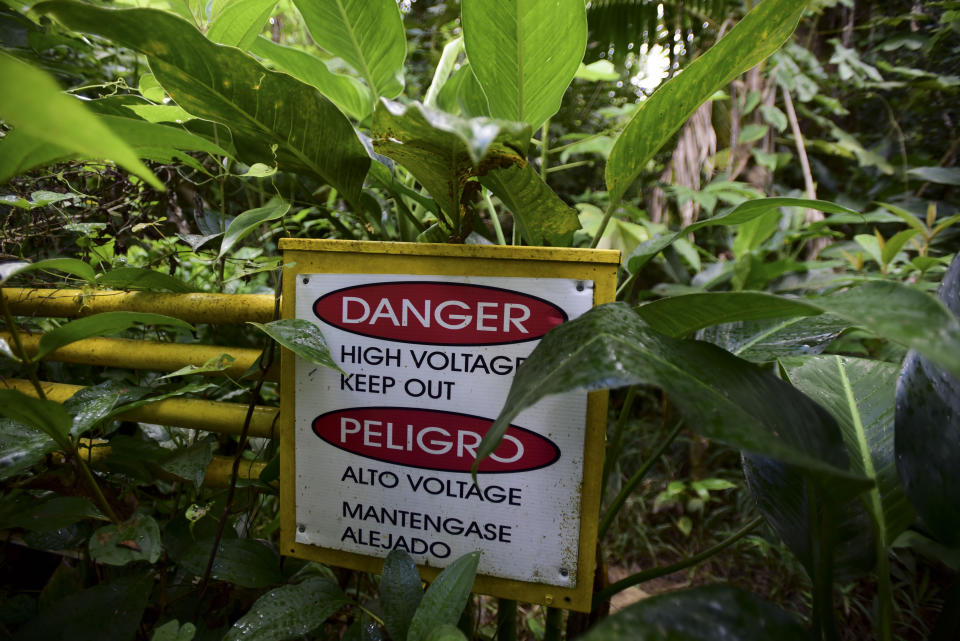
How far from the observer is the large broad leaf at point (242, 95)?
42 cm

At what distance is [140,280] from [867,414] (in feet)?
3.12

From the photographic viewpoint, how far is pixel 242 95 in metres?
0.51

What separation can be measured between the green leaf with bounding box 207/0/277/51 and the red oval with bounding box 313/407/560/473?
498 millimetres

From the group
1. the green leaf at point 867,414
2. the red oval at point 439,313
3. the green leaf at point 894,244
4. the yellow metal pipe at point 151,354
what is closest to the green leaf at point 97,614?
the yellow metal pipe at point 151,354

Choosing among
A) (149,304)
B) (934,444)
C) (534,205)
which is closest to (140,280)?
(149,304)

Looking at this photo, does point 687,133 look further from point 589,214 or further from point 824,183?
point 824,183

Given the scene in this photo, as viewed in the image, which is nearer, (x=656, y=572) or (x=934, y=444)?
(x=934, y=444)

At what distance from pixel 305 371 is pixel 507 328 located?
253 mm

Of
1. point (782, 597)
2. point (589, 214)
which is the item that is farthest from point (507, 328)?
point (782, 597)

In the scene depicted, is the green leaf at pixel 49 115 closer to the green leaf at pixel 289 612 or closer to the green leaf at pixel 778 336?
the green leaf at pixel 289 612

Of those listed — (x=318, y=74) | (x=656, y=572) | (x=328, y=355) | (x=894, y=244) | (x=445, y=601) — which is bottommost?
(x=656, y=572)

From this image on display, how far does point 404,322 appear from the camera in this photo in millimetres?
567

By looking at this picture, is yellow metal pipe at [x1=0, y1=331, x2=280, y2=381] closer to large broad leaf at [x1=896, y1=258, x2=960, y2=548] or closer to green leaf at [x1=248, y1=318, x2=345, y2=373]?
green leaf at [x1=248, y1=318, x2=345, y2=373]

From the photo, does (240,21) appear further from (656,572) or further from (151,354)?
(656,572)
